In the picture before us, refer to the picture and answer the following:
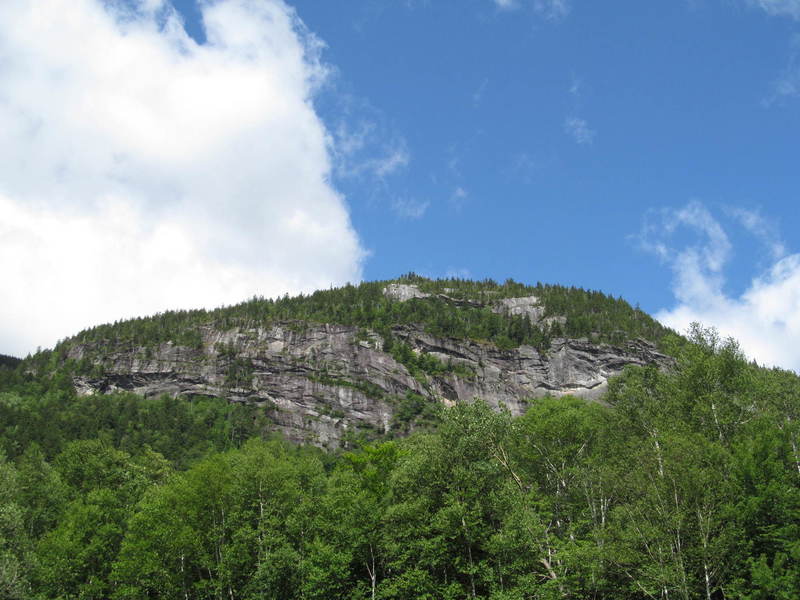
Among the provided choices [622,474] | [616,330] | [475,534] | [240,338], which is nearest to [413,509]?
[475,534]

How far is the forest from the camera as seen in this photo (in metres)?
32.8

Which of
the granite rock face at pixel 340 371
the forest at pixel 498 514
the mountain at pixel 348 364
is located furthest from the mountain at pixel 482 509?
the mountain at pixel 348 364

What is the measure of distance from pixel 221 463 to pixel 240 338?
13707 centimetres

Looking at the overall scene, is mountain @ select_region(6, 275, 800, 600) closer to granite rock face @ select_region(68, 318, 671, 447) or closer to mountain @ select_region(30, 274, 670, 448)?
granite rock face @ select_region(68, 318, 671, 447)

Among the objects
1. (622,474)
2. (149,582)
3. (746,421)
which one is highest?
(746,421)

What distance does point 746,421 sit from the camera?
134 ft

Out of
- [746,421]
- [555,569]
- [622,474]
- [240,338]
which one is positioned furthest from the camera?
[240,338]

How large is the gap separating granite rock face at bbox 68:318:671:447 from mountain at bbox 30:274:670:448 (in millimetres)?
310

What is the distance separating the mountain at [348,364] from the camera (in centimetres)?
16350

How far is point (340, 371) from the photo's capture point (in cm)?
17388

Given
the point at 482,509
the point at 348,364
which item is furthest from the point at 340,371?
the point at 482,509

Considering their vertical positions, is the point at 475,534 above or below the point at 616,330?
below

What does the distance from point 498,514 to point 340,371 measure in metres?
139

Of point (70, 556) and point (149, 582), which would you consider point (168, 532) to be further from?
point (70, 556)
